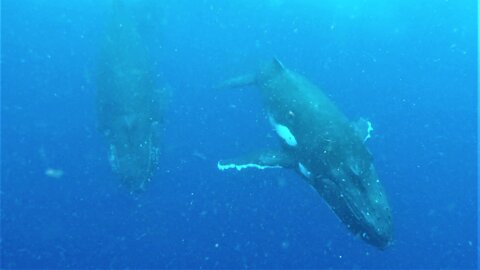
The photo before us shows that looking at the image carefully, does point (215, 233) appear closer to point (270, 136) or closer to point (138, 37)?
point (270, 136)

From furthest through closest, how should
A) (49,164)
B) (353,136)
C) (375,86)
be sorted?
(375,86) < (49,164) < (353,136)

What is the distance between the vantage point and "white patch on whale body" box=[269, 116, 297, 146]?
12570mm

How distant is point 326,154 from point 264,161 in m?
1.89

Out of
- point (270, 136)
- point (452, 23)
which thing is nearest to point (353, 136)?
point (270, 136)

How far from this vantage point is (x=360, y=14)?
24.5 meters

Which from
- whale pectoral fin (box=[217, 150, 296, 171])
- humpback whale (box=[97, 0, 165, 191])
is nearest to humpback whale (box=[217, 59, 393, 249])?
whale pectoral fin (box=[217, 150, 296, 171])

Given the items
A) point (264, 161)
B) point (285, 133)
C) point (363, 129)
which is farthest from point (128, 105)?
point (363, 129)

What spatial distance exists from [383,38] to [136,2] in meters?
11.7

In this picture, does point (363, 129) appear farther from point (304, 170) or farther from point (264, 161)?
point (264, 161)

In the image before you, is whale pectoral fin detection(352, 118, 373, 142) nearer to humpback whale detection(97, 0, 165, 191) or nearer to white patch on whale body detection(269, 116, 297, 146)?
white patch on whale body detection(269, 116, 297, 146)

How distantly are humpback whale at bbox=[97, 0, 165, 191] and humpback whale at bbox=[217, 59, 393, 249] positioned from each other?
2255mm

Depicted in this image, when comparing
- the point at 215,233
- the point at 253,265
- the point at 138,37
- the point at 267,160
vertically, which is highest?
the point at 138,37

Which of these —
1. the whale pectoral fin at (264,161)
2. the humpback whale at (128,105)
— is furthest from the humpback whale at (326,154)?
the humpback whale at (128,105)

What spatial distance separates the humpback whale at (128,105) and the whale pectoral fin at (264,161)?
2.25m
